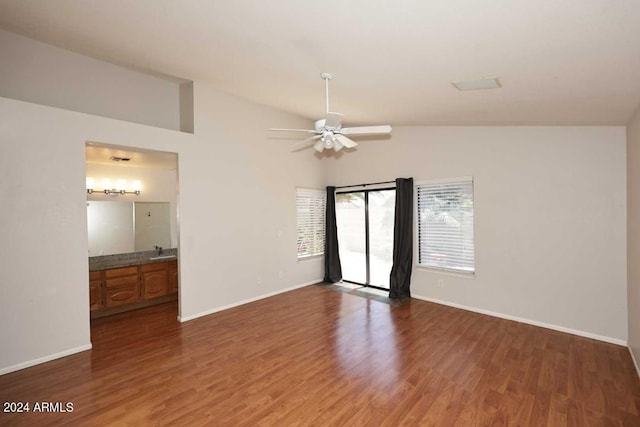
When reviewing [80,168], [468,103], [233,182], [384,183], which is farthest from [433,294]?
[80,168]

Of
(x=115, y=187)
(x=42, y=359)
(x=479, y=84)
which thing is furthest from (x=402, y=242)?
(x=115, y=187)

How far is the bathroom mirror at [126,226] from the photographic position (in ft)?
16.4

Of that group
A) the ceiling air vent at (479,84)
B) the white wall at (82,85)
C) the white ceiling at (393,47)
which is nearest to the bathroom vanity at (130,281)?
the white wall at (82,85)

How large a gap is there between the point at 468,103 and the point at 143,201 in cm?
559

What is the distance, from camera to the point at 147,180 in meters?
5.64

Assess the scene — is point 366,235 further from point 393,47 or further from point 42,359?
point 42,359

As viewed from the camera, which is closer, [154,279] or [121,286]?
[121,286]

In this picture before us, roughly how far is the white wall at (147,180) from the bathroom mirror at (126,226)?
9cm

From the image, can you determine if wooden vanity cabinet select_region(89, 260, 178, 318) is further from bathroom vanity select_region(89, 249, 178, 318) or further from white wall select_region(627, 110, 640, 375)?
white wall select_region(627, 110, 640, 375)

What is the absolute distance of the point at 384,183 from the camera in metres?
5.76

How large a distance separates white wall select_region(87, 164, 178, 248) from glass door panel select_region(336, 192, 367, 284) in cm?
336

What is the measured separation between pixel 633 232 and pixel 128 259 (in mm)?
6991

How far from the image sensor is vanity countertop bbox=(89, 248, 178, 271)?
463 centimetres

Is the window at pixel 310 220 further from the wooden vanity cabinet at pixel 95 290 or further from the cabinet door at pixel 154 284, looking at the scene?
the wooden vanity cabinet at pixel 95 290
